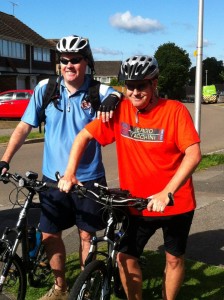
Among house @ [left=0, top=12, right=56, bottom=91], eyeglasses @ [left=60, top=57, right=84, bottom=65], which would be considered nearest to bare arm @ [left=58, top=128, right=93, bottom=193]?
eyeglasses @ [left=60, top=57, right=84, bottom=65]

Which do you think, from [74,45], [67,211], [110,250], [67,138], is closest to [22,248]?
[67,211]

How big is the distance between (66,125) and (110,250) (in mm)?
1008

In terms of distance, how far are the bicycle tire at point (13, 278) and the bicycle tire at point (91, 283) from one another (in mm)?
660

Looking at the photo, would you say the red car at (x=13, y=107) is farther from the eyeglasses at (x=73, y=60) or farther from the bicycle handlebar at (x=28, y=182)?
the bicycle handlebar at (x=28, y=182)

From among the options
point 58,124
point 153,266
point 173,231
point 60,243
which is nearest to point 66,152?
point 58,124

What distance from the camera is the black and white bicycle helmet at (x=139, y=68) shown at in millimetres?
2922

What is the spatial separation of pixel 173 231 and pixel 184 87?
8132cm

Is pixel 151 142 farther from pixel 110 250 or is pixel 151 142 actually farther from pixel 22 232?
pixel 22 232

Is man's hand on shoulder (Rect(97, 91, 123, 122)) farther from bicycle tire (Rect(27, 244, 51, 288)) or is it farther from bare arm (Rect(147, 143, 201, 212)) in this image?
bicycle tire (Rect(27, 244, 51, 288))

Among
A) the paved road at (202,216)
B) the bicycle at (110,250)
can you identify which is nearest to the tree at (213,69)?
the paved road at (202,216)

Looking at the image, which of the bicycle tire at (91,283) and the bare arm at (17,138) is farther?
the bare arm at (17,138)

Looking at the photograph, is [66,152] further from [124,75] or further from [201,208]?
[201,208]

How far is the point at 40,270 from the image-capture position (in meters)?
4.00

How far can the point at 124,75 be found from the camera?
2986mm
